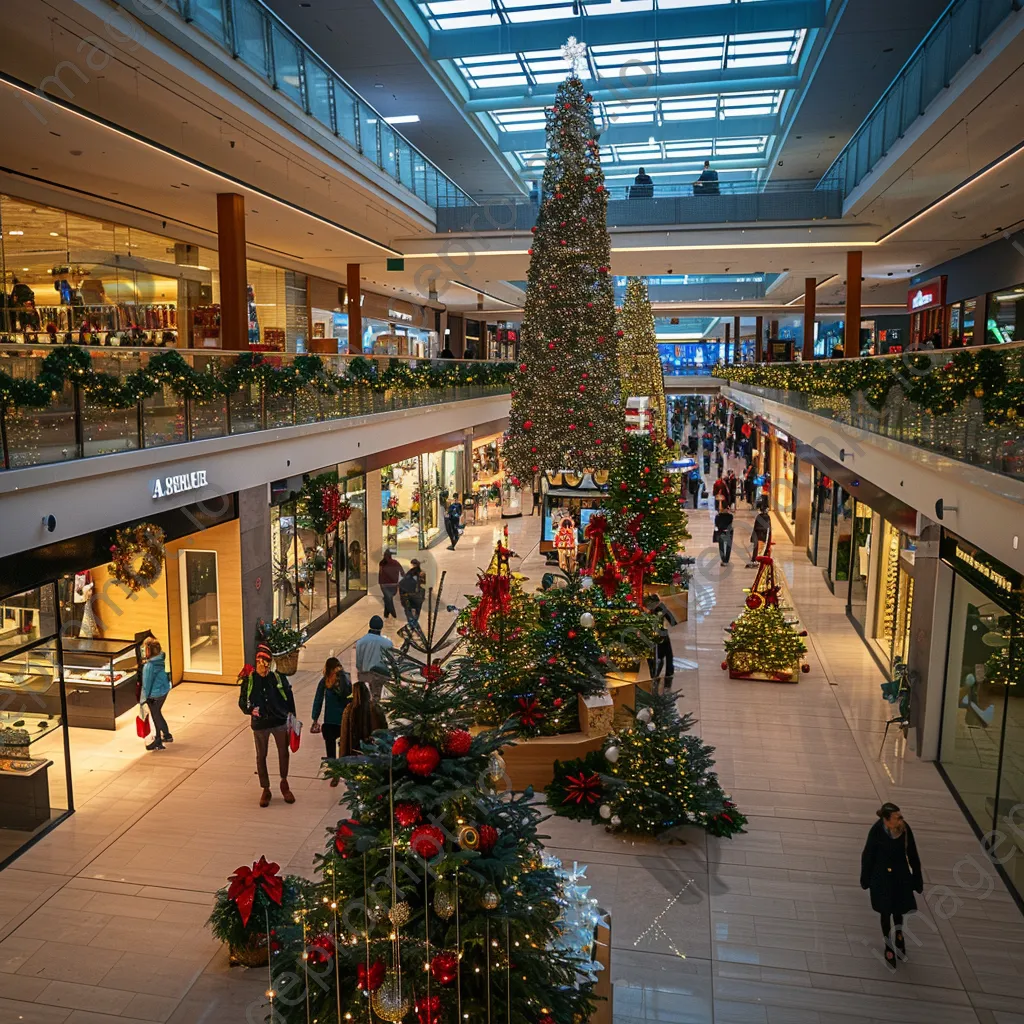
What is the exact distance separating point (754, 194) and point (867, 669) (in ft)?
39.4

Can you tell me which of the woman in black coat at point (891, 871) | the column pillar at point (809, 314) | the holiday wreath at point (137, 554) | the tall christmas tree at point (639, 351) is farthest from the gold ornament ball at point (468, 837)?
the column pillar at point (809, 314)

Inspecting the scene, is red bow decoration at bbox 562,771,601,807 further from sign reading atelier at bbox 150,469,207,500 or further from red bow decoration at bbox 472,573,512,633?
sign reading atelier at bbox 150,469,207,500

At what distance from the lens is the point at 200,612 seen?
1247 centimetres

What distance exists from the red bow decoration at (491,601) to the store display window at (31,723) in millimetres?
4172

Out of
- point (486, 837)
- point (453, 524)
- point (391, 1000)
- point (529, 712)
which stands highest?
point (486, 837)

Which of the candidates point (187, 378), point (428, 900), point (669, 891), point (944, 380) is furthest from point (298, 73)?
point (428, 900)

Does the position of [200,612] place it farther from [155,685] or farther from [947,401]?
[947,401]

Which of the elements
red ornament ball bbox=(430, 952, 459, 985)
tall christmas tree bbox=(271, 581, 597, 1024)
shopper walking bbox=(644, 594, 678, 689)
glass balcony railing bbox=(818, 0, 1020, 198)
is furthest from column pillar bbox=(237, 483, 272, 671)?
glass balcony railing bbox=(818, 0, 1020, 198)

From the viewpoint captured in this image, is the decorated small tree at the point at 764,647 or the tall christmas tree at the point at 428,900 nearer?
the tall christmas tree at the point at 428,900

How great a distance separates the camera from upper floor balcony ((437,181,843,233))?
20500mm

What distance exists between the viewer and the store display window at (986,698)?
758 centimetres

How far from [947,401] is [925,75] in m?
8.09

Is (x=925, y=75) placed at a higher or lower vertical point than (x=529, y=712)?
higher

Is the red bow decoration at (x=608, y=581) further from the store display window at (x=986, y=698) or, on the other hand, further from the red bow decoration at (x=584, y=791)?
the store display window at (x=986, y=698)
